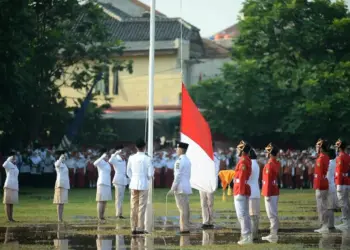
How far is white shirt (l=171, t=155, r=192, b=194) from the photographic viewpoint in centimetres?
2319

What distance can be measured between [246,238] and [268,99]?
37.9 m

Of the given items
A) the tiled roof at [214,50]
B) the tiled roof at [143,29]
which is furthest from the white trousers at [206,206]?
the tiled roof at [214,50]

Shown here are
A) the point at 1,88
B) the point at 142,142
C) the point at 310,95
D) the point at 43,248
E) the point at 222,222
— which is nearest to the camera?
the point at 43,248

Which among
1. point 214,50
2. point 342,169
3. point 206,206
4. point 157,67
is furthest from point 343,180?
point 214,50

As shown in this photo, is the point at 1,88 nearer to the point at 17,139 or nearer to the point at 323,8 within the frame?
the point at 17,139

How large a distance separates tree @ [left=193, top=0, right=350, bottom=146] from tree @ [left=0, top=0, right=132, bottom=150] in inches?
282

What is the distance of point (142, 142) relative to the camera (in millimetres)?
22859

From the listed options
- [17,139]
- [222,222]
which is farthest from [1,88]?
[222,222]

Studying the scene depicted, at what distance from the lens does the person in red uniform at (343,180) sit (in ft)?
81.6

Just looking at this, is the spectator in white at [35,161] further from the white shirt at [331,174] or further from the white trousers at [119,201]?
the white shirt at [331,174]

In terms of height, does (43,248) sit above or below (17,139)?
below

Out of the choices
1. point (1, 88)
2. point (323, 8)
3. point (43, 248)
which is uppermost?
point (323, 8)

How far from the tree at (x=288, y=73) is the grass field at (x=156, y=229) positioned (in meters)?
21.8

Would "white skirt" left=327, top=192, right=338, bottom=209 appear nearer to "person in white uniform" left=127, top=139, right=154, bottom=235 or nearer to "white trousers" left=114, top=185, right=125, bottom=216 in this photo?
"person in white uniform" left=127, top=139, right=154, bottom=235
